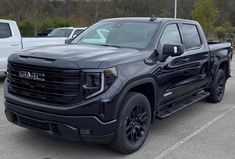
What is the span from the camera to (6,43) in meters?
9.39

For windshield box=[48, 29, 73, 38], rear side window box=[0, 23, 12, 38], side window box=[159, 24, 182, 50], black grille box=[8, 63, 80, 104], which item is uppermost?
side window box=[159, 24, 182, 50]

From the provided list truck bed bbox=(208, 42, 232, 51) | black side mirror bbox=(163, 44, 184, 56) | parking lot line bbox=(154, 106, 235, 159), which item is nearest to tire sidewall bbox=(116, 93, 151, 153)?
parking lot line bbox=(154, 106, 235, 159)

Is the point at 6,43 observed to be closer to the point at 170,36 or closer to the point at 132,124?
the point at 170,36

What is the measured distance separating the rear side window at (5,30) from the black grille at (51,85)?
18.0ft

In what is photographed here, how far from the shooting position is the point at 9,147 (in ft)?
15.1

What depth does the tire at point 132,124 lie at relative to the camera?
14.0ft

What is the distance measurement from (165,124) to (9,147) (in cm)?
262

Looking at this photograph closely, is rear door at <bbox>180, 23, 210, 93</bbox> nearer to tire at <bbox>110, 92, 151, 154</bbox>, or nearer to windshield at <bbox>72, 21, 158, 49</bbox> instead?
windshield at <bbox>72, 21, 158, 49</bbox>

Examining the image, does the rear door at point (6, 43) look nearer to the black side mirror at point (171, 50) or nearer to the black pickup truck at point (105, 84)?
the black pickup truck at point (105, 84)

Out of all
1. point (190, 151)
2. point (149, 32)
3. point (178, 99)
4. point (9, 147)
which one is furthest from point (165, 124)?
point (9, 147)

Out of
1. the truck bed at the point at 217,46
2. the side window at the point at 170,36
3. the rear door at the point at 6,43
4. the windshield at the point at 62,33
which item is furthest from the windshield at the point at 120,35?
the windshield at the point at 62,33

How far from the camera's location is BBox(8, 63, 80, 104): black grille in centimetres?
394

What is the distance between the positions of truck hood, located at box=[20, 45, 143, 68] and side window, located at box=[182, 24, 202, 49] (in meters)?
1.62

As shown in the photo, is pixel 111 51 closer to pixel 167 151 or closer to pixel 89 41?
pixel 89 41
